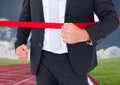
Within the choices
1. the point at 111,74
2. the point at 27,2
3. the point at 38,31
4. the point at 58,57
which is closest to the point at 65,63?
the point at 58,57

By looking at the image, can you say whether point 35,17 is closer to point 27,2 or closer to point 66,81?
point 27,2

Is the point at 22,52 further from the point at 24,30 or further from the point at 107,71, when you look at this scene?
the point at 107,71

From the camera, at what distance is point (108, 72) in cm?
1555

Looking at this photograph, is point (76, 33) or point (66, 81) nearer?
point (76, 33)

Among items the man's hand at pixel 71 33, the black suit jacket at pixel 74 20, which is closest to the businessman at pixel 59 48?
the black suit jacket at pixel 74 20

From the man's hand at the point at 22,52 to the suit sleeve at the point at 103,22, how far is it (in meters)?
0.55

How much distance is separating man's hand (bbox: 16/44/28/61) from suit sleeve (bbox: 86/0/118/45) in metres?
0.55

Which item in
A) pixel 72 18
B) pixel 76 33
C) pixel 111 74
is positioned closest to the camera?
Result: pixel 76 33

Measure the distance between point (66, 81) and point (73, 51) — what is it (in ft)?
0.72

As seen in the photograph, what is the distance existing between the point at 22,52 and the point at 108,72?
1257 centimetres

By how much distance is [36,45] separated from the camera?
322cm

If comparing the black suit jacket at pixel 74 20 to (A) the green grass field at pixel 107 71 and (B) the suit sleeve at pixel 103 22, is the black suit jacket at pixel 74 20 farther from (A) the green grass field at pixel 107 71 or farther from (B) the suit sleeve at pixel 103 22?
(A) the green grass field at pixel 107 71

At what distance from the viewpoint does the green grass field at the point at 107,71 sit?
1264 centimetres

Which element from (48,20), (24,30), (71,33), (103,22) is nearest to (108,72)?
(24,30)
